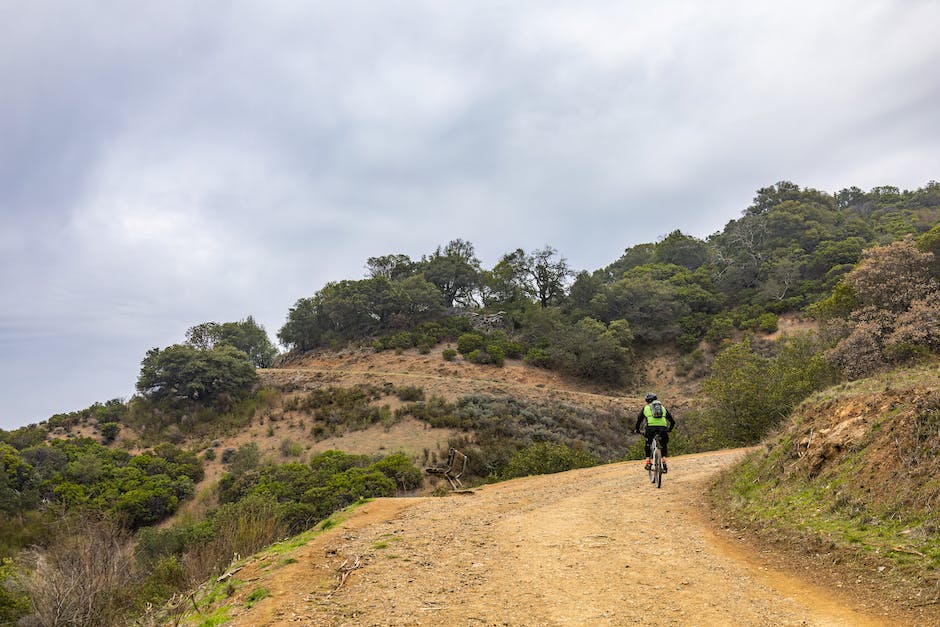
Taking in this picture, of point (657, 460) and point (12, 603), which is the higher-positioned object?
point (657, 460)

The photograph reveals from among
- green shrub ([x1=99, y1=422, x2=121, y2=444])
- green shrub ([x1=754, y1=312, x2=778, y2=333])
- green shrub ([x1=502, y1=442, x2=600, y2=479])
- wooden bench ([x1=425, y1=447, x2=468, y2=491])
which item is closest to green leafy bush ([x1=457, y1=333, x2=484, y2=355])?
wooden bench ([x1=425, y1=447, x2=468, y2=491])

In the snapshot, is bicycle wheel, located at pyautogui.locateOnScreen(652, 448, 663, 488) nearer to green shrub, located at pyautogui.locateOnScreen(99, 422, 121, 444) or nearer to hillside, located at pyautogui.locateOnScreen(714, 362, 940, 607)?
hillside, located at pyautogui.locateOnScreen(714, 362, 940, 607)

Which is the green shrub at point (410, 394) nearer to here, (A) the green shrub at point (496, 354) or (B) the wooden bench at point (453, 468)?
(B) the wooden bench at point (453, 468)

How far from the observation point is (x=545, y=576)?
5297mm

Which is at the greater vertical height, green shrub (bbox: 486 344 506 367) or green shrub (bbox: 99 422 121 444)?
green shrub (bbox: 486 344 506 367)

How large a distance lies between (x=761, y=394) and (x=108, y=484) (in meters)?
27.8

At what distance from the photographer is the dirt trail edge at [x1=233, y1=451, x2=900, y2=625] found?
431 cm

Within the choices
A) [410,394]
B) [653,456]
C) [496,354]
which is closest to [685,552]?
[653,456]

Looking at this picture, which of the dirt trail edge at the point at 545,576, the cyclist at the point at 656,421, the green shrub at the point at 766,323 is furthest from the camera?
the green shrub at the point at 766,323

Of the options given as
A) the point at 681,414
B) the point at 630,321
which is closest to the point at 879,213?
the point at 630,321

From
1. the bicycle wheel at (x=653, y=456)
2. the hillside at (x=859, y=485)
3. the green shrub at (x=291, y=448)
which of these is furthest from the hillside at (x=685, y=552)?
the green shrub at (x=291, y=448)

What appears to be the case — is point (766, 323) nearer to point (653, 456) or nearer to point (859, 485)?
point (653, 456)

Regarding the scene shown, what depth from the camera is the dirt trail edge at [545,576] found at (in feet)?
14.1

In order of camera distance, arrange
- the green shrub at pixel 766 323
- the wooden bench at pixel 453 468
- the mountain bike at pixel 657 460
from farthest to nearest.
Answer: the green shrub at pixel 766 323 < the wooden bench at pixel 453 468 < the mountain bike at pixel 657 460
